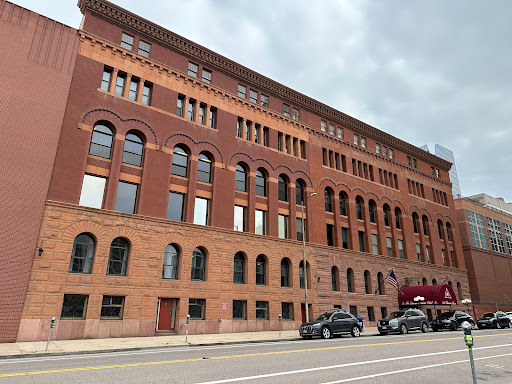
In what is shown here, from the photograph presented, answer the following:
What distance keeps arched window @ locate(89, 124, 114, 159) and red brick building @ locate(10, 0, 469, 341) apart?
83 mm

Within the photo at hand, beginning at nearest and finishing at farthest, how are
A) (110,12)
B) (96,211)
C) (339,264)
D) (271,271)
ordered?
(96,211)
(110,12)
(271,271)
(339,264)

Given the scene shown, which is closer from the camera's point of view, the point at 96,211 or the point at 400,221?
the point at 96,211

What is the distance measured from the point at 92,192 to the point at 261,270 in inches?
570

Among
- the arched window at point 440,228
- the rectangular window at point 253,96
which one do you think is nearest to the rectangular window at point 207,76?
the rectangular window at point 253,96

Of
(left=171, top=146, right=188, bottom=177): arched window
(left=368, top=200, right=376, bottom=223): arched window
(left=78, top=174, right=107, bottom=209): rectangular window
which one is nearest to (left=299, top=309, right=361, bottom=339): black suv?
(left=171, top=146, right=188, bottom=177): arched window

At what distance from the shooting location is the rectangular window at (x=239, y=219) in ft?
94.5

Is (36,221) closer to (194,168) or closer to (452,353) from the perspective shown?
(194,168)

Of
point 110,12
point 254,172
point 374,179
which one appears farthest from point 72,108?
point 374,179

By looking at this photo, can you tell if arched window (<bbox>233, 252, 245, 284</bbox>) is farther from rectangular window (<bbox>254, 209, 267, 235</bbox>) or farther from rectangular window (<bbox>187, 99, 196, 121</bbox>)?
rectangular window (<bbox>187, 99, 196, 121</bbox>)

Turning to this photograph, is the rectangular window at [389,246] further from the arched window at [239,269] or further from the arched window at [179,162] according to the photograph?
the arched window at [179,162]

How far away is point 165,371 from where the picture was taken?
9422 millimetres

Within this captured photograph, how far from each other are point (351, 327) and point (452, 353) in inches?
375

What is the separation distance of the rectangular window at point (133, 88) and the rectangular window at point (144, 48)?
8.27 feet

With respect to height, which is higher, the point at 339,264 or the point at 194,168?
the point at 194,168
